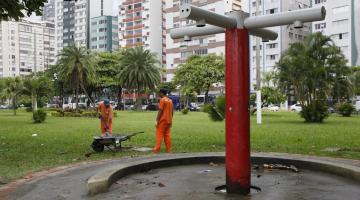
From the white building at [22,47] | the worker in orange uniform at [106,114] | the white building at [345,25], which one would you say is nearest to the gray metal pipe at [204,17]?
the worker in orange uniform at [106,114]

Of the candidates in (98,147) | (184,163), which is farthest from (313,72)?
(184,163)

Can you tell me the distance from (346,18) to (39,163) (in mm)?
69888

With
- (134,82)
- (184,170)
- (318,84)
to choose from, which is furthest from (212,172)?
(134,82)

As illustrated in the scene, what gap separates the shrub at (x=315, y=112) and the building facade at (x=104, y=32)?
10966cm

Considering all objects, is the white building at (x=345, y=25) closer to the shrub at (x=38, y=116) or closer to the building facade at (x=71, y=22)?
the shrub at (x=38, y=116)

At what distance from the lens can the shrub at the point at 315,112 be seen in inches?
1097

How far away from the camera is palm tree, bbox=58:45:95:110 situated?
4688 centimetres

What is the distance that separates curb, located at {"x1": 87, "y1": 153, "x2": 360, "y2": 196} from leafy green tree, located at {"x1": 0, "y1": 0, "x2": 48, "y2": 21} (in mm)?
6062

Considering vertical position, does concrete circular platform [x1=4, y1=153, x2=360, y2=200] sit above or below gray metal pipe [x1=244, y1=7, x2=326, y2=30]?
below

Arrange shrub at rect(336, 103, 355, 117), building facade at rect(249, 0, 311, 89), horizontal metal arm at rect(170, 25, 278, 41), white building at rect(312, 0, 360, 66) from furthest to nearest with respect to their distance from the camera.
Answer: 1. building facade at rect(249, 0, 311, 89)
2. white building at rect(312, 0, 360, 66)
3. shrub at rect(336, 103, 355, 117)
4. horizontal metal arm at rect(170, 25, 278, 41)

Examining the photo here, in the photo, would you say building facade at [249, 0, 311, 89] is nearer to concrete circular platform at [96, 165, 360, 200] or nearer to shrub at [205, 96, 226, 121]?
shrub at [205, 96, 226, 121]

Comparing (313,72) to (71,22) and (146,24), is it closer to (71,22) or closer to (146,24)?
(146,24)

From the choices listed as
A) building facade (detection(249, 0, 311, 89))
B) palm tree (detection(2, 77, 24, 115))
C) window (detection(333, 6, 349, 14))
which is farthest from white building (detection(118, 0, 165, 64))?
palm tree (detection(2, 77, 24, 115))

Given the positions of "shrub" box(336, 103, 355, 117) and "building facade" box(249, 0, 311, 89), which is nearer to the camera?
"shrub" box(336, 103, 355, 117)
